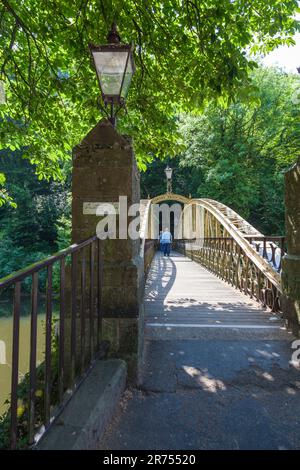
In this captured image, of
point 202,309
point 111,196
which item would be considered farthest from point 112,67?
point 202,309

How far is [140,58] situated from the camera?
4180mm

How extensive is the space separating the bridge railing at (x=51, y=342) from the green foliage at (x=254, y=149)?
54.1 ft

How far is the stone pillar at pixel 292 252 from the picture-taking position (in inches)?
136

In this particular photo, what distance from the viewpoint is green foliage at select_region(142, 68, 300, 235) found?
60.0ft

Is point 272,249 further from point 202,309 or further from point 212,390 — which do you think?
point 212,390

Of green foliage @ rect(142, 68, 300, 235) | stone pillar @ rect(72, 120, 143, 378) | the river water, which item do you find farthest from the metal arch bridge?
green foliage @ rect(142, 68, 300, 235)

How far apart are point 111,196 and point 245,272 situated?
4.77 m

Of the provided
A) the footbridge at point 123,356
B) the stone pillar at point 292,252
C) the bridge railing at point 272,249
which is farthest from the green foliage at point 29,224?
the footbridge at point 123,356

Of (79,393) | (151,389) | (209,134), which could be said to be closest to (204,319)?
(151,389)

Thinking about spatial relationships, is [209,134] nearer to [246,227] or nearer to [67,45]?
[246,227]

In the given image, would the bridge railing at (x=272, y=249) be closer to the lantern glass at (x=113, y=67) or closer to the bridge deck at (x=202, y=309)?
the bridge deck at (x=202, y=309)

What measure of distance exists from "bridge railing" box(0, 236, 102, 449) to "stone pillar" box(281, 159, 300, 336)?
2.38 meters

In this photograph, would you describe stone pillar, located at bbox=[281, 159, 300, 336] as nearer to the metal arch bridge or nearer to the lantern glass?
the metal arch bridge
